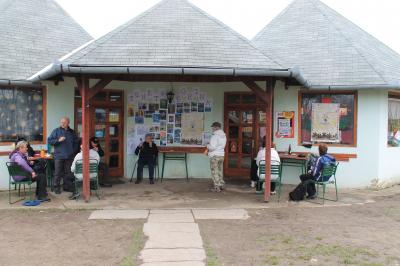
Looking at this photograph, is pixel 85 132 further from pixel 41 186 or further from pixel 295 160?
pixel 295 160

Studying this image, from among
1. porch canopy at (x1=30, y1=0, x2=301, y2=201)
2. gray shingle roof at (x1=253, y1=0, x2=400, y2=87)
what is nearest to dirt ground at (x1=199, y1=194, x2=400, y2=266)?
porch canopy at (x1=30, y1=0, x2=301, y2=201)

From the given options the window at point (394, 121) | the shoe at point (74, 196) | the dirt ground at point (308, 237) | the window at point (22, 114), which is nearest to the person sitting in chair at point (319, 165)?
the dirt ground at point (308, 237)

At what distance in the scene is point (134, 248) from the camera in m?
5.91

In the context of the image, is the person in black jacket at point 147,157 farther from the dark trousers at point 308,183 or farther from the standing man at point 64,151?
the dark trousers at point 308,183

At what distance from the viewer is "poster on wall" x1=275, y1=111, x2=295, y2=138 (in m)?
11.4

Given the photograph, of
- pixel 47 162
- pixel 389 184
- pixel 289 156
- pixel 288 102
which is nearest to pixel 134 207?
pixel 47 162

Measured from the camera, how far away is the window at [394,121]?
11408 millimetres

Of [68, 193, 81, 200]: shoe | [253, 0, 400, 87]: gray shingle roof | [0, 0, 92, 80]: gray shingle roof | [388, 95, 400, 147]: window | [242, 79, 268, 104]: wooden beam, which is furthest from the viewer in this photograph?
[388, 95, 400, 147]: window

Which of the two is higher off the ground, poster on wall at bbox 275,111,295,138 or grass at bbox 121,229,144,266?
poster on wall at bbox 275,111,295,138

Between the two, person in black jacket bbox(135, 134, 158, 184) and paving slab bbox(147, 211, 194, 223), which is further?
person in black jacket bbox(135, 134, 158, 184)

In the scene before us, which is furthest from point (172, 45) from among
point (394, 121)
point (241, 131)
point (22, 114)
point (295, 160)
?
point (394, 121)

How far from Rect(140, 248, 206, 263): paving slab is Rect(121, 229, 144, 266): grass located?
0.10 m

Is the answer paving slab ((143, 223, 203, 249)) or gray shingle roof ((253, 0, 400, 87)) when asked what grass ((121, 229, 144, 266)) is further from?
Answer: gray shingle roof ((253, 0, 400, 87))

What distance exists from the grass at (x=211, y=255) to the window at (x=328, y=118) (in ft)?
19.7
